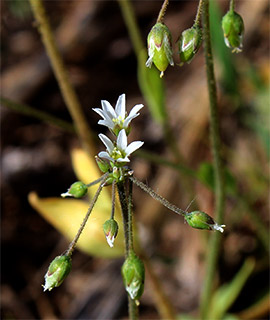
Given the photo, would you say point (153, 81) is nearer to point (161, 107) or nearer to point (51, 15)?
point (161, 107)

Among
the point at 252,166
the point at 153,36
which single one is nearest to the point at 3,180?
the point at 252,166

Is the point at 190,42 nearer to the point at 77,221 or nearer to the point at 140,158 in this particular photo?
the point at 77,221

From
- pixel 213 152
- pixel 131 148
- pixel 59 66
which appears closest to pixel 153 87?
pixel 59 66

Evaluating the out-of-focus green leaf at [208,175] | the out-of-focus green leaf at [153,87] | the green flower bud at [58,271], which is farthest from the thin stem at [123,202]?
→ the out-of-focus green leaf at [153,87]

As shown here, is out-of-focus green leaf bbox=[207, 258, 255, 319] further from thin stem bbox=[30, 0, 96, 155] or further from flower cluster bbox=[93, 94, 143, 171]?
flower cluster bbox=[93, 94, 143, 171]

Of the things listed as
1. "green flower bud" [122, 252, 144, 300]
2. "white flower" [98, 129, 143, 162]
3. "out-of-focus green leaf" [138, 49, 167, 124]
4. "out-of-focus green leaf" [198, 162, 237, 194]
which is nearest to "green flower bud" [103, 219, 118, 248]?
"green flower bud" [122, 252, 144, 300]
